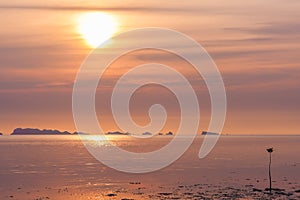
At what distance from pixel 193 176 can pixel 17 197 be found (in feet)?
179

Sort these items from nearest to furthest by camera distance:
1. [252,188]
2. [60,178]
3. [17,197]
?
1. [17,197]
2. [252,188]
3. [60,178]

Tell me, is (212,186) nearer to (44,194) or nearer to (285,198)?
(285,198)

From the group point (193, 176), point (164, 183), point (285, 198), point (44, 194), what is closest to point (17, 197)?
point (44, 194)

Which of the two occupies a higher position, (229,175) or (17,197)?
(229,175)

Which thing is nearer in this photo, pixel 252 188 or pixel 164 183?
pixel 252 188

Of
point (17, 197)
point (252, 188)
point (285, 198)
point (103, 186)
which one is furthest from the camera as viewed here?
point (103, 186)

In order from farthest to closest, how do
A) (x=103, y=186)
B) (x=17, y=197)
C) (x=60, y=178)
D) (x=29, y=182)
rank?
(x=60, y=178)
(x=29, y=182)
(x=103, y=186)
(x=17, y=197)

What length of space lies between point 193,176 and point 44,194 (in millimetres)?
48500

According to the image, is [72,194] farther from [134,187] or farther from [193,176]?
Result: [193,176]

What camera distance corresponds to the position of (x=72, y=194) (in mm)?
105938

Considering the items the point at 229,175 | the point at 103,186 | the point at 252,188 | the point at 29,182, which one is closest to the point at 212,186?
the point at 252,188

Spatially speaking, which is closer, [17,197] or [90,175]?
[17,197]

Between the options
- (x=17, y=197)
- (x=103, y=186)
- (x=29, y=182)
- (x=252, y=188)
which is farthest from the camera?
(x=29, y=182)

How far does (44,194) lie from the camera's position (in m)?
107
